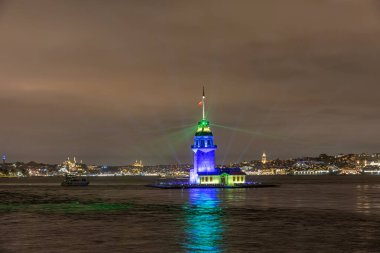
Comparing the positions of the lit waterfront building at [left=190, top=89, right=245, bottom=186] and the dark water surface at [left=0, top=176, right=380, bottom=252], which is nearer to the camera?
the dark water surface at [left=0, top=176, right=380, bottom=252]

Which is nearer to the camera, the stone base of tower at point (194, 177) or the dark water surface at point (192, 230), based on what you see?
the dark water surface at point (192, 230)

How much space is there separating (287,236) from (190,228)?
8.29 meters

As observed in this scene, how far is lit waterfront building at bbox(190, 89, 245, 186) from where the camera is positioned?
132 metres

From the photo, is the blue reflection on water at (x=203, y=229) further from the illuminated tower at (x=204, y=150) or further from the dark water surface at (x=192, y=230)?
the illuminated tower at (x=204, y=150)

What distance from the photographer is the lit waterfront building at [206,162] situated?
13162 cm

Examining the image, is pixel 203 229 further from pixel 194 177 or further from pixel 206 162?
pixel 194 177

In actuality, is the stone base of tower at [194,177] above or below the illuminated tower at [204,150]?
below

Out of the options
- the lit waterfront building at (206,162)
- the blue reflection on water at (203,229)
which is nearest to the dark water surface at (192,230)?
the blue reflection on water at (203,229)

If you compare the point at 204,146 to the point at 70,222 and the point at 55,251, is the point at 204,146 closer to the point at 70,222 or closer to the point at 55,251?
the point at 70,222

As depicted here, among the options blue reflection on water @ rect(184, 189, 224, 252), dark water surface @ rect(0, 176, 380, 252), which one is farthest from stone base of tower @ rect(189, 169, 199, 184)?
dark water surface @ rect(0, 176, 380, 252)

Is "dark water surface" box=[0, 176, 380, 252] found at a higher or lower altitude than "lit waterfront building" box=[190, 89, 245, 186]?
lower

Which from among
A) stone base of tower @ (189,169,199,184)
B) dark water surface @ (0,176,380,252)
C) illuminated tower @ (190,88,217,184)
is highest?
illuminated tower @ (190,88,217,184)

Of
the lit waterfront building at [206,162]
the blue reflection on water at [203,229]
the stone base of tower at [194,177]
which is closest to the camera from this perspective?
the blue reflection on water at [203,229]

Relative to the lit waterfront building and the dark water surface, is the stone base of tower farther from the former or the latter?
the dark water surface
